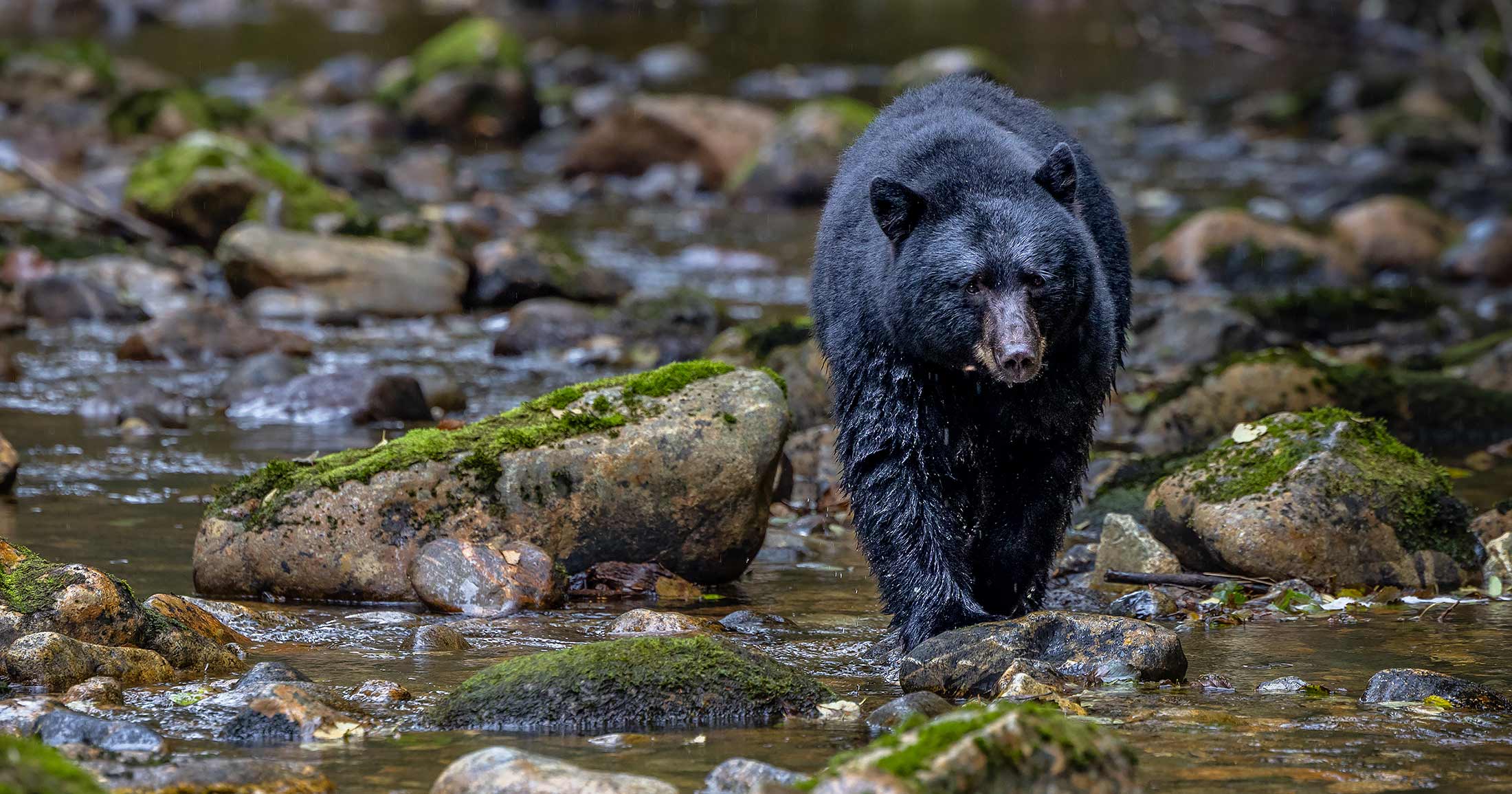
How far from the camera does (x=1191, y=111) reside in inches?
1196

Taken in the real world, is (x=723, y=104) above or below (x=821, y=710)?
above

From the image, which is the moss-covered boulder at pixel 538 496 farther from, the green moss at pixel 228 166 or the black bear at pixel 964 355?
the green moss at pixel 228 166

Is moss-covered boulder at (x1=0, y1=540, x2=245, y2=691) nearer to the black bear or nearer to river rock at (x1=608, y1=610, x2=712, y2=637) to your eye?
river rock at (x1=608, y1=610, x2=712, y2=637)

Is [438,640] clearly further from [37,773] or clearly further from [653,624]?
[37,773]

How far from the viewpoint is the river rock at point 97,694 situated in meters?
5.28

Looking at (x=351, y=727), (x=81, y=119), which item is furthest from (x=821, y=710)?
(x=81, y=119)

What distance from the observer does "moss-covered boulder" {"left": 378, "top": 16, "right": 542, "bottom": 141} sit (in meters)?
28.2

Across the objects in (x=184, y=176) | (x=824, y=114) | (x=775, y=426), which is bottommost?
(x=775, y=426)

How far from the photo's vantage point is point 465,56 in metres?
30.1

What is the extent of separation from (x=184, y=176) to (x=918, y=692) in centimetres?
1394

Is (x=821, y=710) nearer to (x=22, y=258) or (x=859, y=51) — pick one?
(x=22, y=258)

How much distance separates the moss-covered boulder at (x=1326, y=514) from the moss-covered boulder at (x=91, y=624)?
4.31 meters

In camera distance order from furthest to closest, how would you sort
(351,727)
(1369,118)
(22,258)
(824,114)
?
(1369,118), (824,114), (22,258), (351,727)

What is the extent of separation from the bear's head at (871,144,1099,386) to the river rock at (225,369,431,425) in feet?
19.3
